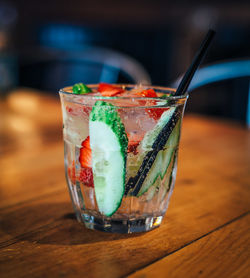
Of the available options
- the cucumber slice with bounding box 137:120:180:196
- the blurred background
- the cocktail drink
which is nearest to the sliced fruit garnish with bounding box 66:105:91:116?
the cocktail drink

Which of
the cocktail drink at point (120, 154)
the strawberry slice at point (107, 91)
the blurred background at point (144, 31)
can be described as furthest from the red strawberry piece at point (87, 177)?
the blurred background at point (144, 31)

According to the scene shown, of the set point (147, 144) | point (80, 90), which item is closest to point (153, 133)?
point (147, 144)

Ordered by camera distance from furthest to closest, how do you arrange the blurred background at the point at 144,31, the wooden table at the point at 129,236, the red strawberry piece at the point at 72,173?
the blurred background at the point at 144,31 → the red strawberry piece at the point at 72,173 → the wooden table at the point at 129,236

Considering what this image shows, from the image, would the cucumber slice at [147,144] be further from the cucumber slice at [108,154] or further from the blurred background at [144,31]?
the blurred background at [144,31]

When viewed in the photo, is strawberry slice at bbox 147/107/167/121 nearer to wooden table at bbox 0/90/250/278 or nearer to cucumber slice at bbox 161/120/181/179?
cucumber slice at bbox 161/120/181/179

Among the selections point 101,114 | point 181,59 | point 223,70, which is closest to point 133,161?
point 101,114

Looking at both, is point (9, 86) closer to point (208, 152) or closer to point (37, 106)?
point (37, 106)

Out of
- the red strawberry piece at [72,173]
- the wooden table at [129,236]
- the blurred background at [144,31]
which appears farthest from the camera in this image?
the blurred background at [144,31]
